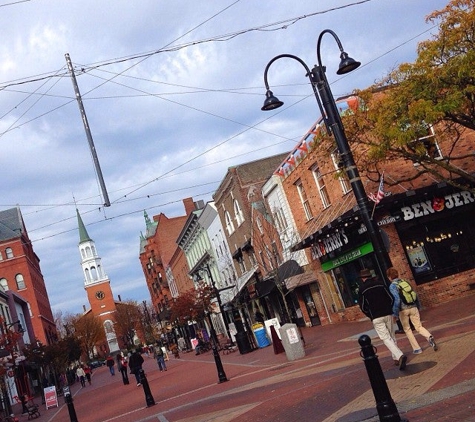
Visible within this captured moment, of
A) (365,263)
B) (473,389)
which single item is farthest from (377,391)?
(365,263)

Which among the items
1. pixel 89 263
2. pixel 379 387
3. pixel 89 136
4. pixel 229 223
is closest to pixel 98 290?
pixel 89 263

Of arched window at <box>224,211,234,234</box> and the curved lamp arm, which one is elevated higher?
arched window at <box>224,211,234,234</box>

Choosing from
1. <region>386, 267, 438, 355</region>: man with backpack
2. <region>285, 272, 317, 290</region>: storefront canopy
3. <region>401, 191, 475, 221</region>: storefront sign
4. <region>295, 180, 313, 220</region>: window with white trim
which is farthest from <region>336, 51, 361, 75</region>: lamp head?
<region>285, 272, 317, 290</region>: storefront canopy

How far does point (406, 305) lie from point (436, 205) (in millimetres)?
13146

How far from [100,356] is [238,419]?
436ft

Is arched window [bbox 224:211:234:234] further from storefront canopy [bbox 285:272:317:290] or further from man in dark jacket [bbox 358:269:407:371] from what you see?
man in dark jacket [bbox 358:269:407:371]

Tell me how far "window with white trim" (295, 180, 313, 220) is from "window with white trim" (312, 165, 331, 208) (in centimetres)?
185

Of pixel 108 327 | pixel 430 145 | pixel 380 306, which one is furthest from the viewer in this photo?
pixel 108 327

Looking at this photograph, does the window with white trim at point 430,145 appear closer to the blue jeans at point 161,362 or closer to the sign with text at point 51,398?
the blue jeans at point 161,362

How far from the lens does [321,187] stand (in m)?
28.6

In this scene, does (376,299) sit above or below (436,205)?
below

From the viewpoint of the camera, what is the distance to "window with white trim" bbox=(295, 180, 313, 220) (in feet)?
101

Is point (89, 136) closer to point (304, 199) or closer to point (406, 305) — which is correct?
point (406, 305)

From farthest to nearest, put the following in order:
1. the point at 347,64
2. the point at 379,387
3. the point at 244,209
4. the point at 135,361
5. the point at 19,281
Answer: the point at 19,281
the point at 244,209
the point at 135,361
the point at 347,64
the point at 379,387
